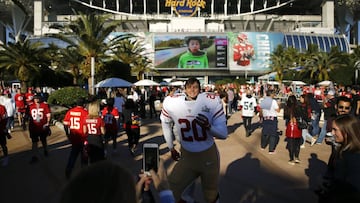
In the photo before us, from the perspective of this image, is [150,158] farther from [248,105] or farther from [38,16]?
[38,16]

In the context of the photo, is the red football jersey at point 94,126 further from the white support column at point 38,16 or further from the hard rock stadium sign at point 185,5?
the white support column at point 38,16

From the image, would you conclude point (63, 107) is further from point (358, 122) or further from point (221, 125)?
point (358, 122)

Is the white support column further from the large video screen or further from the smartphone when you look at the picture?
the smartphone

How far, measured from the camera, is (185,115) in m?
4.12

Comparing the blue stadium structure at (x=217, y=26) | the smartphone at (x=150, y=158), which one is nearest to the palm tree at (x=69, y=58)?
the smartphone at (x=150, y=158)

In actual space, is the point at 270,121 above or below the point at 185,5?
below

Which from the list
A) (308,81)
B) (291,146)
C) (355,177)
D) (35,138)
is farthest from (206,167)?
(308,81)

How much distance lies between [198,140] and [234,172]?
3507 millimetres

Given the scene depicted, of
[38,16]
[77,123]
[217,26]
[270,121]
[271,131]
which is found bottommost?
[271,131]

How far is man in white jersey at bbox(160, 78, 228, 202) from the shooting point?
13.2 ft

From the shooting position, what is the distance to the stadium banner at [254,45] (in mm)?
74000

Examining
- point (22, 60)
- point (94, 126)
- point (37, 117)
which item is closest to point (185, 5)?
point (22, 60)

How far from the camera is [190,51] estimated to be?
7394 centimetres

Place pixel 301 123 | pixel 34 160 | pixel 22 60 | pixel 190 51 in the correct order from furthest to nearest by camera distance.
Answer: pixel 190 51
pixel 22 60
pixel 34 160
pixel 301 123
